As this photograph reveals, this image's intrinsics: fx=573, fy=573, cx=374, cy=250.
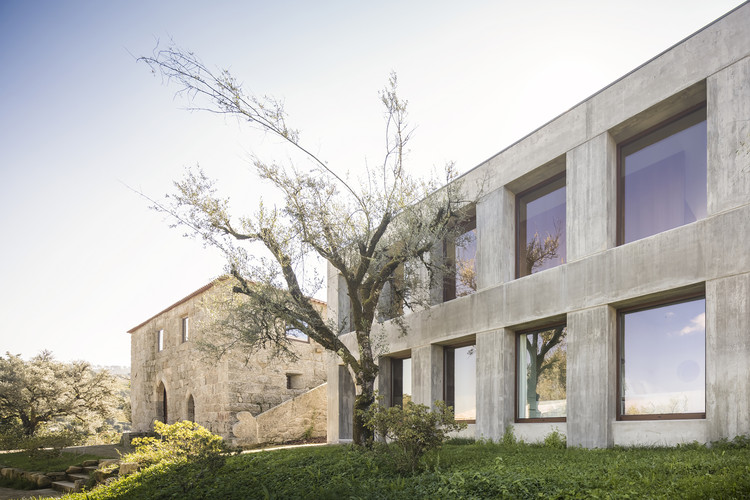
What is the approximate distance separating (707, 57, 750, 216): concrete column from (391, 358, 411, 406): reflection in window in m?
9.29

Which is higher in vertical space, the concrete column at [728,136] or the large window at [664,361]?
the concrete column at [728,136]

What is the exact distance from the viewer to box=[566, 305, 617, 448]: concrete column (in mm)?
9742

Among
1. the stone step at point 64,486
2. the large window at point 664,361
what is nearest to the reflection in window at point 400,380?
the large window at point 664,361

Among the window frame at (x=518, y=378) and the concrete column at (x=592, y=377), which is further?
the window frame at (x=518, y=378)

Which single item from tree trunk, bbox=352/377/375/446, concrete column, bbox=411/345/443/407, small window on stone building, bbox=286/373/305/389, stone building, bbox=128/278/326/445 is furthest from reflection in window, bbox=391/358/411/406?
small window on stone building, bbox=286/373/305/389

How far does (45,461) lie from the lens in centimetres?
1748

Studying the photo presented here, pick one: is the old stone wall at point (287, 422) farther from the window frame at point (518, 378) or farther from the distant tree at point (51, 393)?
the distant tree at point (51, 393)

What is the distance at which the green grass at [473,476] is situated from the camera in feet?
20.0

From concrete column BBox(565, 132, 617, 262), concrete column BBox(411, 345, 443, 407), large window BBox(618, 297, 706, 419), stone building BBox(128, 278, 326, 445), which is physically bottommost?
stone building BBox(128, 278, 326, 445)

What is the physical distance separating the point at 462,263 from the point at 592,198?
4.31 metres

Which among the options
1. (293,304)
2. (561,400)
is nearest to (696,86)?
(561,400)

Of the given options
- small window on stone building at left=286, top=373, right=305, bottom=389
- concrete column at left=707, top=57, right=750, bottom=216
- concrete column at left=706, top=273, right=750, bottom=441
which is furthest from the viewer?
small window on stone building at left=286, top=373, right=305, bottom=389

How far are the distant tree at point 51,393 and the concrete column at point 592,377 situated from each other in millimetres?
26704

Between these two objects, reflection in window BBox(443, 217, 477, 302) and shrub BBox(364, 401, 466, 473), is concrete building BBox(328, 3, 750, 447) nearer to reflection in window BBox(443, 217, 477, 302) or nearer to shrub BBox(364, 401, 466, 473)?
reflection in window BBox(443, 217, 477, 302)
